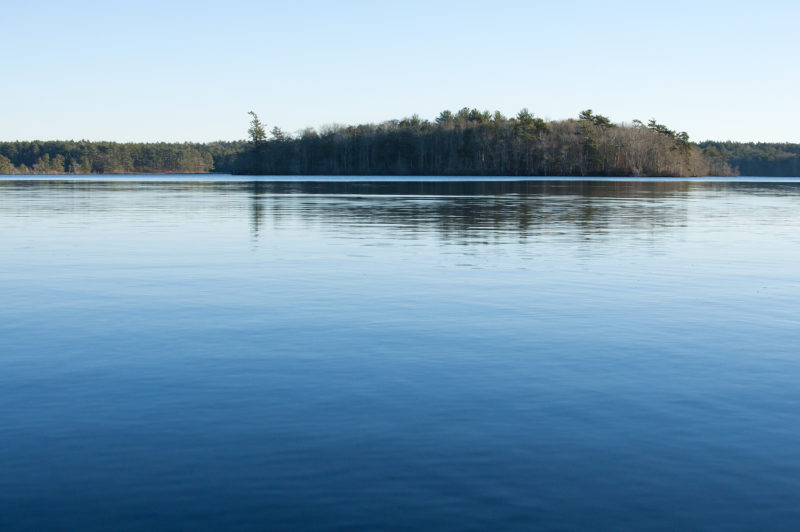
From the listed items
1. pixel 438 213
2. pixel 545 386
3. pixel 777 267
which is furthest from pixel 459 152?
pixel 545 386

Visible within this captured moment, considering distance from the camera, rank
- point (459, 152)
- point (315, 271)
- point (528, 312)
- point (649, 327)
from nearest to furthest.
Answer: point (649, 327) → point (528, 312) → point (315, 271) → point (459, 152)

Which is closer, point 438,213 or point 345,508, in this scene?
point 345,508

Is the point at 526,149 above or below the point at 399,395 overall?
above

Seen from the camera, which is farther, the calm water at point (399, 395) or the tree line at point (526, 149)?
the tree line at point (526, 149)

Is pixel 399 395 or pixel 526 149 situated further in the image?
pixel 526 149

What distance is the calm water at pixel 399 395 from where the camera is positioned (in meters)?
6.66

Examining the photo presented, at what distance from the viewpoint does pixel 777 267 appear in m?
21.9

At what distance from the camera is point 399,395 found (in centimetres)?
959

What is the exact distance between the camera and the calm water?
6.66 metres

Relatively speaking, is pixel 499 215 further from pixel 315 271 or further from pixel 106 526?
pixel 106 526

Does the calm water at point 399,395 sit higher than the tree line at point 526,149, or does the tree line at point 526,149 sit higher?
the tree line at point 526,149

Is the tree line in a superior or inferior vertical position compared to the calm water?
superior

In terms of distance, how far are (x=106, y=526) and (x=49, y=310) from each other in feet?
32.6

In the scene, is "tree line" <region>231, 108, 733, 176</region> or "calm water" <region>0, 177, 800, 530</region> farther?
"tree line" <region>231, 108, 733, 176</region>
